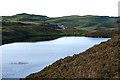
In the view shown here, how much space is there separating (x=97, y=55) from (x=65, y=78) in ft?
32.5

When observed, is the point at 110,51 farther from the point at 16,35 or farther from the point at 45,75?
the point at 16,35

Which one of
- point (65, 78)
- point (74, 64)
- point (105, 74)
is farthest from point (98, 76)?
point (74, 64)

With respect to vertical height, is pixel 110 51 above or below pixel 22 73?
above

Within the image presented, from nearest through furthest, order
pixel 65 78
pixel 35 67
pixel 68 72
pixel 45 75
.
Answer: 1. pixel 65 78
2. pixel 68 72
3. pixel 45 75
4. pixel 35 67

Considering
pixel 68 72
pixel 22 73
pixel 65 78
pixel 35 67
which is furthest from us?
pixel 35 67

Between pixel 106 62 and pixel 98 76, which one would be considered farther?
pixel 106 62

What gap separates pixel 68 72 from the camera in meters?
44.3

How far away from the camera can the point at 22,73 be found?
5619 centimetres

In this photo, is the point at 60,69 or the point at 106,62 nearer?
the point at 106,62

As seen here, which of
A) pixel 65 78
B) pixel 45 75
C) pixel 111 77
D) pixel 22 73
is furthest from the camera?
pixel 22 73

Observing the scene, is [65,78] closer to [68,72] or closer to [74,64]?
[68,72]

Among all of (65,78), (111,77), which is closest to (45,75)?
(65,78)

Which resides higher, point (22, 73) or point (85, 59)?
point (85, 59)

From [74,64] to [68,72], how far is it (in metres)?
4.56
